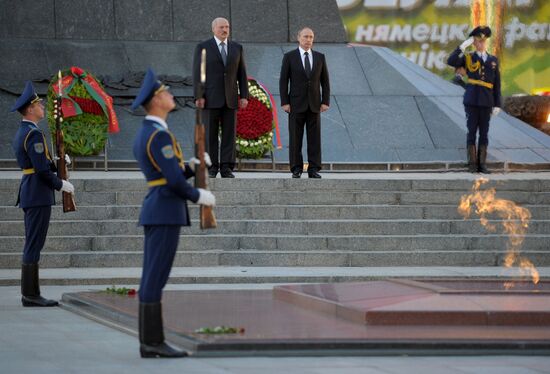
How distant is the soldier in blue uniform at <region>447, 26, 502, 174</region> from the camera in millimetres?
18219

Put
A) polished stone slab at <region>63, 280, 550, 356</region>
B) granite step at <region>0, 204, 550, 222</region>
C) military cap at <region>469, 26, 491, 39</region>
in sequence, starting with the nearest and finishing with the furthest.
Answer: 1. polished stone slab at <region>63, 280, 550, 356</region>
2. granite step at <region>0, 204, 550, 222</region>
3. military cap at <region>469, 26, 491, 39</region>

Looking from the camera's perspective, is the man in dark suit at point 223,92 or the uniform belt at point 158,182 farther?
the man in dark suit at point 223,92

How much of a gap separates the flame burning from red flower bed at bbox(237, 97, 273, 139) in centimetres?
422

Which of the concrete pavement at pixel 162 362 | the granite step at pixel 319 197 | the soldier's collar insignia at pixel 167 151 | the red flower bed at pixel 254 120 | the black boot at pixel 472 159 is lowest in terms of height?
the concrete pavement at pixel 162 362

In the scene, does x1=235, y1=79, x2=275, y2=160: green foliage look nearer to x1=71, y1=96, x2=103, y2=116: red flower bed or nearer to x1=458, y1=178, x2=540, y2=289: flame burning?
x1=71, y1=96, x2=103, y2=116: red flower bed

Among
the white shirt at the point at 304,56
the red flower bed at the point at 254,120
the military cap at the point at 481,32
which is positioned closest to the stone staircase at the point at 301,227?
the white shirt at the point at 304,56

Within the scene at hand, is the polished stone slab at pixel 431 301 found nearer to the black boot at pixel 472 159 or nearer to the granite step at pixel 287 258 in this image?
the granite step at pixel 287 258

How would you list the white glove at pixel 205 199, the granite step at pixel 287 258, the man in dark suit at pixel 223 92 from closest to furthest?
the white glove at pixel 205 199
the granite step at pixel 287 258
the man in dark suit at pixel 223 92

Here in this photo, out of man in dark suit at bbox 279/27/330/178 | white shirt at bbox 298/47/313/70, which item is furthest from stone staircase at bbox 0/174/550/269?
white shirt at bbox 298/47/313/70

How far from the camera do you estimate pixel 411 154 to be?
20875 millimetres

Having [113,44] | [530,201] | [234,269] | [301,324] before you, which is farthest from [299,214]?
[113,44]

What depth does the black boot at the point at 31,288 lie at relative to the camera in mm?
11078

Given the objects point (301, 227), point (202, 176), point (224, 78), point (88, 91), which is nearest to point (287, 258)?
point (301, 227)

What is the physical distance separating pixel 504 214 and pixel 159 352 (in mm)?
8111
